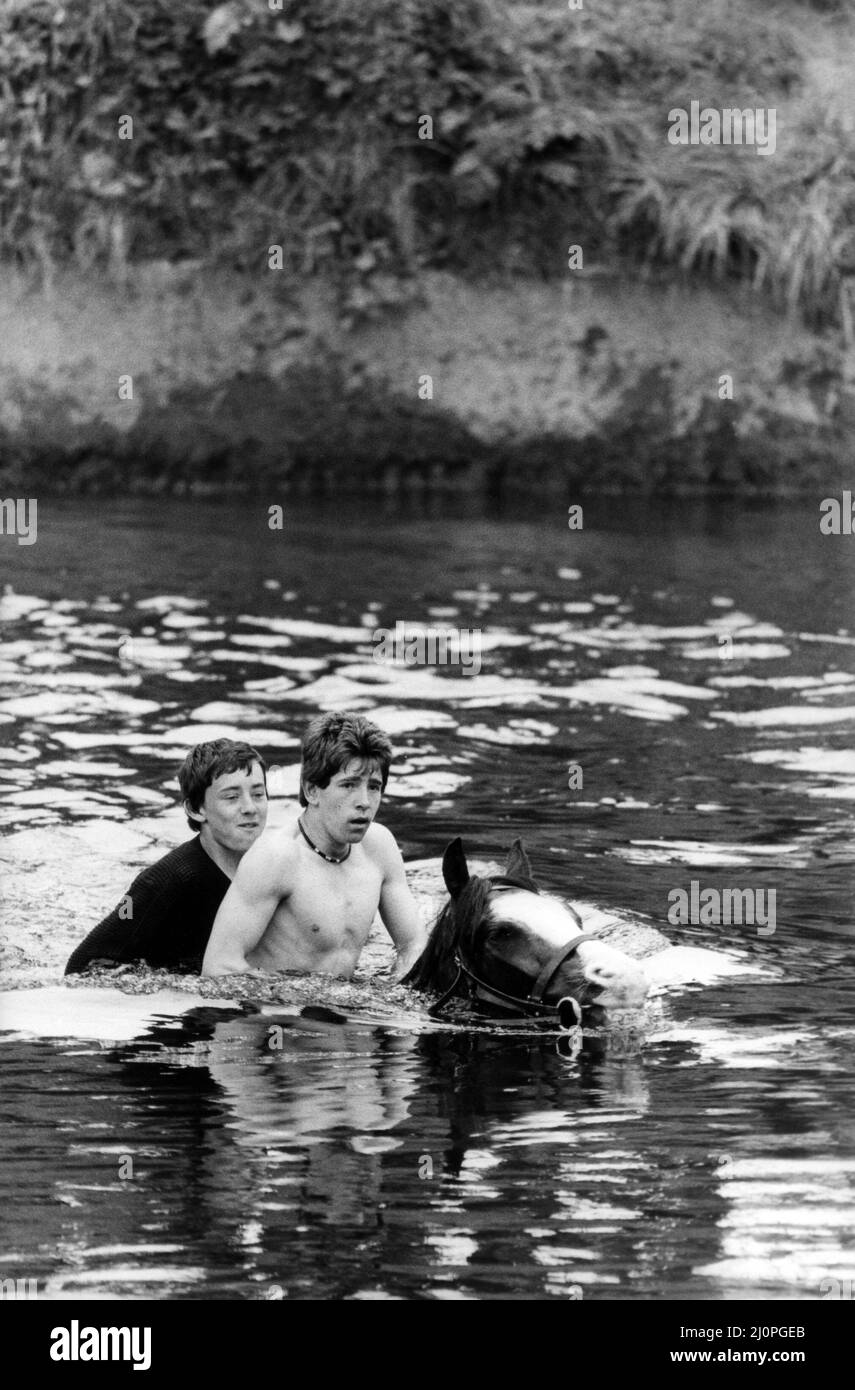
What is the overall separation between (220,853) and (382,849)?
59 centimetres

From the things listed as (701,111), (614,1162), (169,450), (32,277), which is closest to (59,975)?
(614,1162)

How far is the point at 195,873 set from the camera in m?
7.94

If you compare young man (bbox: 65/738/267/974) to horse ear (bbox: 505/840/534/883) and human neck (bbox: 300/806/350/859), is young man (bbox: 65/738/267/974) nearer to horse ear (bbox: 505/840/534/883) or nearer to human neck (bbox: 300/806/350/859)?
human neck (bbox: 300/806/350/859)

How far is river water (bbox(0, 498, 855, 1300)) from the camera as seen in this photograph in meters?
5.27

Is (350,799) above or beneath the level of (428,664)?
beneath

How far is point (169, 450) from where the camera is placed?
1872cm

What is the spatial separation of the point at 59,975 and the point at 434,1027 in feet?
5.55

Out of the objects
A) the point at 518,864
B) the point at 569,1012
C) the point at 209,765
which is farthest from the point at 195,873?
the point at 569,1012

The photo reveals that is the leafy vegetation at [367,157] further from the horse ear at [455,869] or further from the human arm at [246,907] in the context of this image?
the horse ear at [455,869]

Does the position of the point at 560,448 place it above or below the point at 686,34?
below

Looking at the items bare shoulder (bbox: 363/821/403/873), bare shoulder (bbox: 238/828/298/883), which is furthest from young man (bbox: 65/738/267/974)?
bare shoulder (bbox: 363/821/403/873)

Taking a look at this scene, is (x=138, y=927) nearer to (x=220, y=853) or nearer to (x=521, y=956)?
(x=220, y=853)
